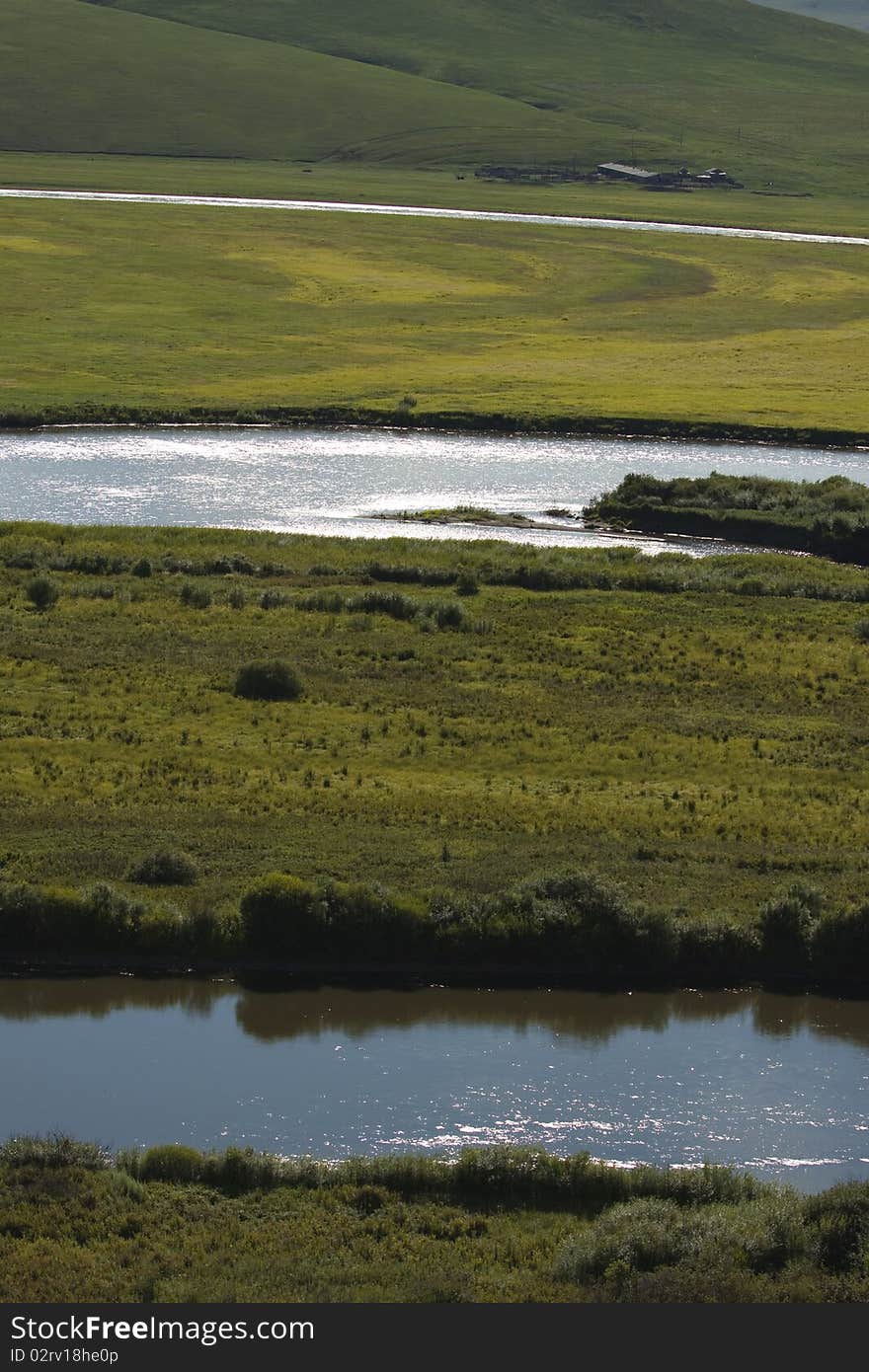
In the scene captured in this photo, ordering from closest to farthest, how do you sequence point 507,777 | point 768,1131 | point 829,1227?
1. point 829,1227
2. point 768,1131
3. point 507,777

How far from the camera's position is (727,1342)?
70.1 ft

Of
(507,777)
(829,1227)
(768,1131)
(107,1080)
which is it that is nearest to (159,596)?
(507,777)

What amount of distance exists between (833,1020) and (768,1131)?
4520 mm

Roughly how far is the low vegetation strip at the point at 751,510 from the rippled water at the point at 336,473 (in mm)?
1501

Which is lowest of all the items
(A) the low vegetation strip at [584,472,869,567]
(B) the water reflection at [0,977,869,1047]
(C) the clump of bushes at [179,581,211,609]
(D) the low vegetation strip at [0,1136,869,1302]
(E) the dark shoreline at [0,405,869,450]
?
(D) the low vegetation strip at [0,1136,869,1302]

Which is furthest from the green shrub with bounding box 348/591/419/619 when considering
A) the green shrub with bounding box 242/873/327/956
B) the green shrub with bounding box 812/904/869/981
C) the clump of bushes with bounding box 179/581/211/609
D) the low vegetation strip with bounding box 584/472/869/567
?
the green shrub with bounding box 812/904/869/981

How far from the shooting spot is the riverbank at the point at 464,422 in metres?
93.2

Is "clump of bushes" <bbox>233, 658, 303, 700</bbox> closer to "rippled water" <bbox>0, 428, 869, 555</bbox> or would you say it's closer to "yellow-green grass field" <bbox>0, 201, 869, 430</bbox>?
"rippled water" <bbox>0, 428, 869, 555</bbox>

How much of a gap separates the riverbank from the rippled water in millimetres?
1055

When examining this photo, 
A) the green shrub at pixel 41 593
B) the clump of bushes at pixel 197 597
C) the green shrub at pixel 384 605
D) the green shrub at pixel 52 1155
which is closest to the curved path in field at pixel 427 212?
the clump of bushes at pixel 197 597

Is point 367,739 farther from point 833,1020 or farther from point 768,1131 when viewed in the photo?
point 768,1131

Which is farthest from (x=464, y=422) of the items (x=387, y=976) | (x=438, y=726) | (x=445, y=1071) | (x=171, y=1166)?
(x=171, y=1166)

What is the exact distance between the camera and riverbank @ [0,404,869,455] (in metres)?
93.2

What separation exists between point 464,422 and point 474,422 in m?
0.47
